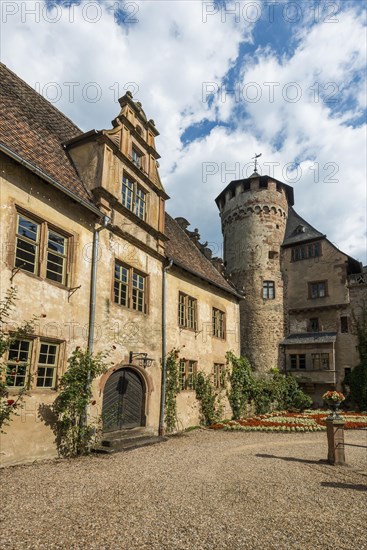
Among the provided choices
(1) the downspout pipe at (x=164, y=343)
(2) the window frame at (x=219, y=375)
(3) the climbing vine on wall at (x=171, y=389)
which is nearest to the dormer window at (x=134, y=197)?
(1) the downspout pipe at (x=164, y=343)

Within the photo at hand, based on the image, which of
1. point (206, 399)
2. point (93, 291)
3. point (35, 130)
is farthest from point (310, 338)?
point (35, 130)

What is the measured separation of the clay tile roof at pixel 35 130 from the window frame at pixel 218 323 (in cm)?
994

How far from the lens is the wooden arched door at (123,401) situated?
36.7 ft

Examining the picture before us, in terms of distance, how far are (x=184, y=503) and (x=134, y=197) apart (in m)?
10.5

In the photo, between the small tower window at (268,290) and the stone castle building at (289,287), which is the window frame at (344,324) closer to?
the stone castle building at (289,287)

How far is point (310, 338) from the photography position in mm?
26750

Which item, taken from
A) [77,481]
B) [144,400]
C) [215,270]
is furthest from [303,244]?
[77,481]

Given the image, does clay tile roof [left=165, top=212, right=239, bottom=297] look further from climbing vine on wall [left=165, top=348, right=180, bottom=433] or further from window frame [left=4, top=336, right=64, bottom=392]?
window frame [left=4, top=336, right=64, bottom=392]

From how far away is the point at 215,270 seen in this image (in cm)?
2155

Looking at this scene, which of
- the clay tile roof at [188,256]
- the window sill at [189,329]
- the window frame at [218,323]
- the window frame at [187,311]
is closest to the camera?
the window sill at [189,329]

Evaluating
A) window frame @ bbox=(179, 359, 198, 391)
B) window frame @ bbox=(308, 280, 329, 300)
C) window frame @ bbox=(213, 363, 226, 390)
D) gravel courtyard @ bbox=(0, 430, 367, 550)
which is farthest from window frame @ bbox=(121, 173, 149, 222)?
window frame @ bbox=(308, 280, 329, 300)

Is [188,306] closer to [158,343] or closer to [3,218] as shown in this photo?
[158,343]

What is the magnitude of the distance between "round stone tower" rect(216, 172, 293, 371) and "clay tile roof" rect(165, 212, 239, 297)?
666 cm

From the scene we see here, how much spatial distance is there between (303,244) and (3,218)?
25295mm
